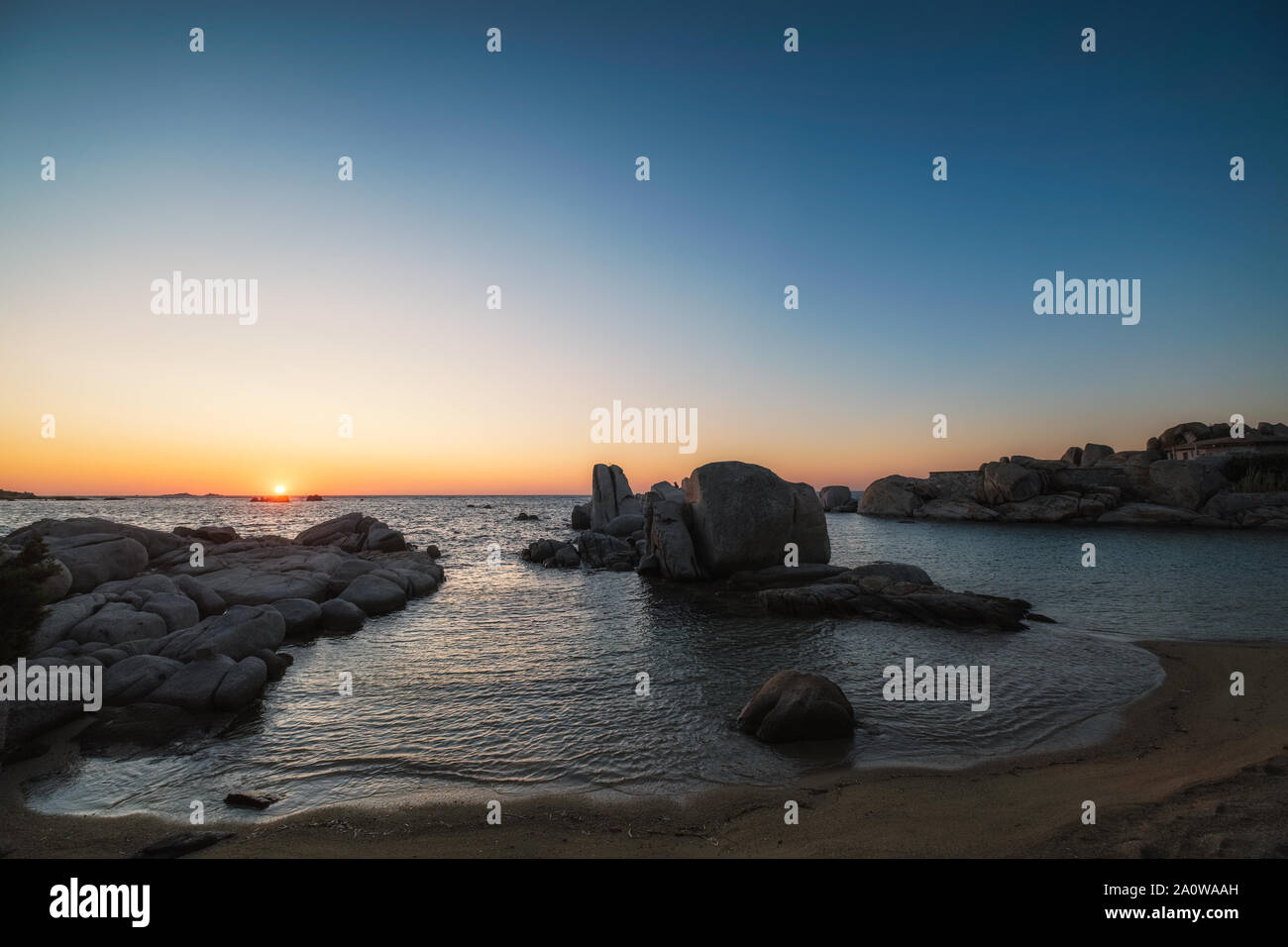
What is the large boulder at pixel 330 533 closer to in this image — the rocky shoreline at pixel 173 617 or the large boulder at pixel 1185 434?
the rocky shoreline at pixel 173 617

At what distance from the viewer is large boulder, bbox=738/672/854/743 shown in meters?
9.53

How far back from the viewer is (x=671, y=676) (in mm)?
13438

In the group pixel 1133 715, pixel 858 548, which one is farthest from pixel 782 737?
pixel 858 548

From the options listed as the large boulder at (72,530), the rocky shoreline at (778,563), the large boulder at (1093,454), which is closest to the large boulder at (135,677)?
the large boulder at (72,530)

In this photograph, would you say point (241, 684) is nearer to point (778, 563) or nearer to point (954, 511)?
point (778, 563)

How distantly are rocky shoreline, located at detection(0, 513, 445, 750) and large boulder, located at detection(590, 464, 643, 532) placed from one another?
29.1 meters

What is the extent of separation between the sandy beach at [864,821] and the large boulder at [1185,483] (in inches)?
2770

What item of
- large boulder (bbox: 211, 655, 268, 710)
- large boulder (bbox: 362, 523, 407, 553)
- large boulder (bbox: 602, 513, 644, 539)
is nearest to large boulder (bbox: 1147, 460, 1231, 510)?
large boulder (bbox: 602, 513, 644, 539)

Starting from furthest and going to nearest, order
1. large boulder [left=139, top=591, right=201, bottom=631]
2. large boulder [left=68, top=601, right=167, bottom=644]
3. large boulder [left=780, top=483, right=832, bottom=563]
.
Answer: large boulder [left=780, top=483, right=832, bottom=563]
large boulder [left=139, top=591, right=201, bottom=631]
large boulder [left=68, top=601, right=167, bottom=644]

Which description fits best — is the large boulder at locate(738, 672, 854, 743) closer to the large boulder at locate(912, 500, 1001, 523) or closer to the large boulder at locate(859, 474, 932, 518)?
the large boulder at locate(912, 500, 1001, 523)

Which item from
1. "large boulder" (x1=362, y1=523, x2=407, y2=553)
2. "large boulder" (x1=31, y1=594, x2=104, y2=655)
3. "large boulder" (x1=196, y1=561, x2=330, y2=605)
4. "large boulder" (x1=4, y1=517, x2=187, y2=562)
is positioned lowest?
"large boulder" (x1=362, y1=523, x2=407, y2=553)

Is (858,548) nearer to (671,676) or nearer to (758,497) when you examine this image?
(758,497)

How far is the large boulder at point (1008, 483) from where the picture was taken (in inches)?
2650
